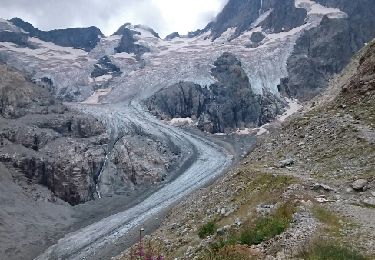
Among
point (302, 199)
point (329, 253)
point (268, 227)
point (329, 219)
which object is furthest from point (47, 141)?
point (329, 253)

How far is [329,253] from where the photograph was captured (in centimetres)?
1575

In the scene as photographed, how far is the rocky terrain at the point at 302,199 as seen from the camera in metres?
17.9

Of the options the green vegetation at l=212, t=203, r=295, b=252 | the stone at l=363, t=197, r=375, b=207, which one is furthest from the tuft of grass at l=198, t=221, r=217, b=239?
the stone at l=363, t=197, r=375, b=207

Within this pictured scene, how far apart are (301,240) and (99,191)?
12334 cm

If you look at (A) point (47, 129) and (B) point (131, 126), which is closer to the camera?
(A) point (47, 129)

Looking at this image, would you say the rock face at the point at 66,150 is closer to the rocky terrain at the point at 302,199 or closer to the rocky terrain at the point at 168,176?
the rocky terrain at the point at 168,176

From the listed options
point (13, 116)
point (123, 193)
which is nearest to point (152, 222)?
point (123, 193)

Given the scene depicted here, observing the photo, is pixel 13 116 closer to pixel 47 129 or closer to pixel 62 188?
pixel 47 129

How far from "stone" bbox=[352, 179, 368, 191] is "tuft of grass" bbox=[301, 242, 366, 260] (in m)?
6.67

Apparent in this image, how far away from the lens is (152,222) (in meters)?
88.1

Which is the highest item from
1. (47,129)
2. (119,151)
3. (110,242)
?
(47,129)

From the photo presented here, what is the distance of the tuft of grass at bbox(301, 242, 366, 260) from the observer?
1552cm

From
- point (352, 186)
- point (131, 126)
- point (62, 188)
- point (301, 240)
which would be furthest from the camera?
point (131, 126)

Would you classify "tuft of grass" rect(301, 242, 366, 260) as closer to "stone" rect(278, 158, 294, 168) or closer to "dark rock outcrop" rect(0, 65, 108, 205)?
"stone" rect(278, 158, 294, 168)
